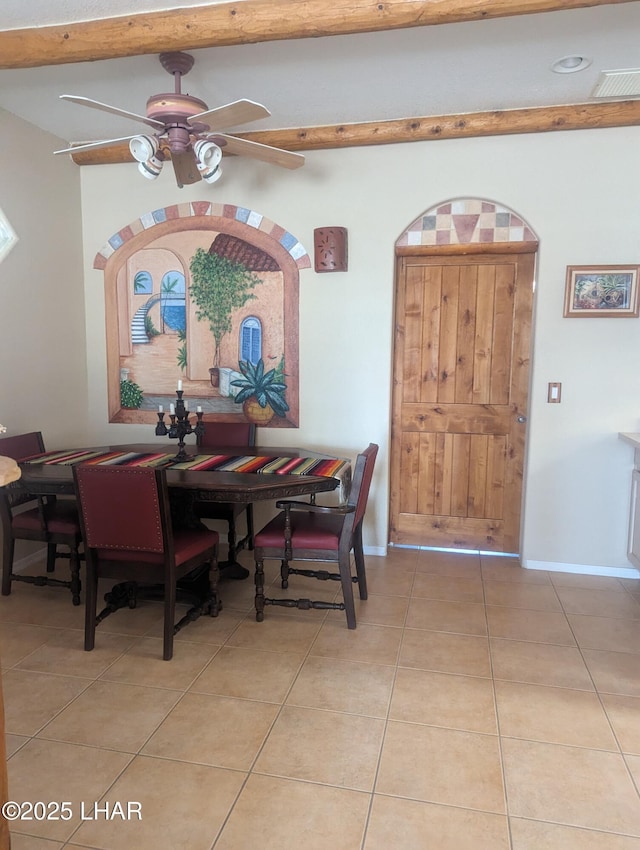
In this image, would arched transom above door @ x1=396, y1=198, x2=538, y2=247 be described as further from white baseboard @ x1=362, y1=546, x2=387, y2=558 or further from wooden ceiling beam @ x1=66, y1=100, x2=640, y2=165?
white baseboard @ x1=362, y1=546, x2=387, y2=558

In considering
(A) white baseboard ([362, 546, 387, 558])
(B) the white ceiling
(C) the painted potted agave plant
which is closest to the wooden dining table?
(C) the painted potted agave plant

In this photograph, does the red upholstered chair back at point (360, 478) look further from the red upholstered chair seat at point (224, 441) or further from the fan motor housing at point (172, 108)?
the fan motor housing at point (172, 108)

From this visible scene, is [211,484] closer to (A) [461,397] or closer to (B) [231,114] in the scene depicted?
(B) [231,114]

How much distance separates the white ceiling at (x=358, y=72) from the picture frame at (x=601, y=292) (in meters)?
0.93

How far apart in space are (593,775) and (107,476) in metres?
2.05

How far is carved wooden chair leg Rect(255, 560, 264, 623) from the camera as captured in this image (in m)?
2.75

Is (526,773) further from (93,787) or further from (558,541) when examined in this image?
(558,541)

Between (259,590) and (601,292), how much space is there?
2.55 metres

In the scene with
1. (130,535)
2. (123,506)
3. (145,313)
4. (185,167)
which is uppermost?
(185,167)

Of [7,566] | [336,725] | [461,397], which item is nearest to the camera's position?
[336,725]

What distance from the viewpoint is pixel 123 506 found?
2346mm

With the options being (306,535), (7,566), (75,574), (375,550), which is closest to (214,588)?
(306,535)

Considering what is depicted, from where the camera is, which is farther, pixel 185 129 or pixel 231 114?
pixel 185 129

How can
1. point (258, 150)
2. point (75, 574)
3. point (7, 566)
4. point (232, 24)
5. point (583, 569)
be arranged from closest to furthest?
1. point (232, 24)
2. point (258, 150)
3. point (75, 574)
4. point (7, 566)
5. point (583, 569)
